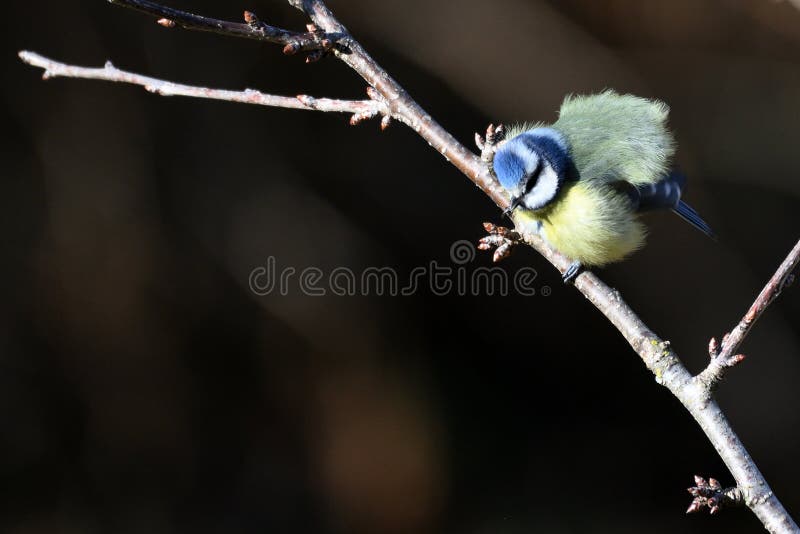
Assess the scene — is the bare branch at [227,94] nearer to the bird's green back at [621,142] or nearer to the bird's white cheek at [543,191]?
the bird's white cheek at [543,191]

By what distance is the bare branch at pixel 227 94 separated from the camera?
1.69m

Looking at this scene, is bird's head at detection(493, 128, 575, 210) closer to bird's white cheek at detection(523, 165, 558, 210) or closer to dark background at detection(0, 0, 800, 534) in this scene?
bird's white cheek at detection(523, 165, 558, 210)

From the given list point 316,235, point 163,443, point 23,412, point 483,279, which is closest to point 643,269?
point 483,279

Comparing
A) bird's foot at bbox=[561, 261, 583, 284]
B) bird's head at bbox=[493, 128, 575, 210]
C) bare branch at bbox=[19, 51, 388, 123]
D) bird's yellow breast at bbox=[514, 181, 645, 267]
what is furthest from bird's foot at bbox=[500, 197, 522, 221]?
bare branch at bbox=[19, 51, 388, 123]

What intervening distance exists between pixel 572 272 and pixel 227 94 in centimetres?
98

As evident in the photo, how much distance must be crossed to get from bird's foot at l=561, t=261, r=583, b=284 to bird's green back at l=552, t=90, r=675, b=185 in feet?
1.19

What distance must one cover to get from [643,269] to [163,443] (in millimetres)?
2705

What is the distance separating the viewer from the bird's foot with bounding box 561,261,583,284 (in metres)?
1.99

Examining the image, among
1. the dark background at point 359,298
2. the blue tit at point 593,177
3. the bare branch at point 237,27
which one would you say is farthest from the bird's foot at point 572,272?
the dark background at point 359,298

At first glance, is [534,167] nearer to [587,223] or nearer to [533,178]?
[533,178]

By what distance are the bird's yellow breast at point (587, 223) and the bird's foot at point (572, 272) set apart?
9cm

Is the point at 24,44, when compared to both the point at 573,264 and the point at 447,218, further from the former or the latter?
the point at 573,264

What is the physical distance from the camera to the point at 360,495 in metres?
4.01

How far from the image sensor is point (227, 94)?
5.56 feet
